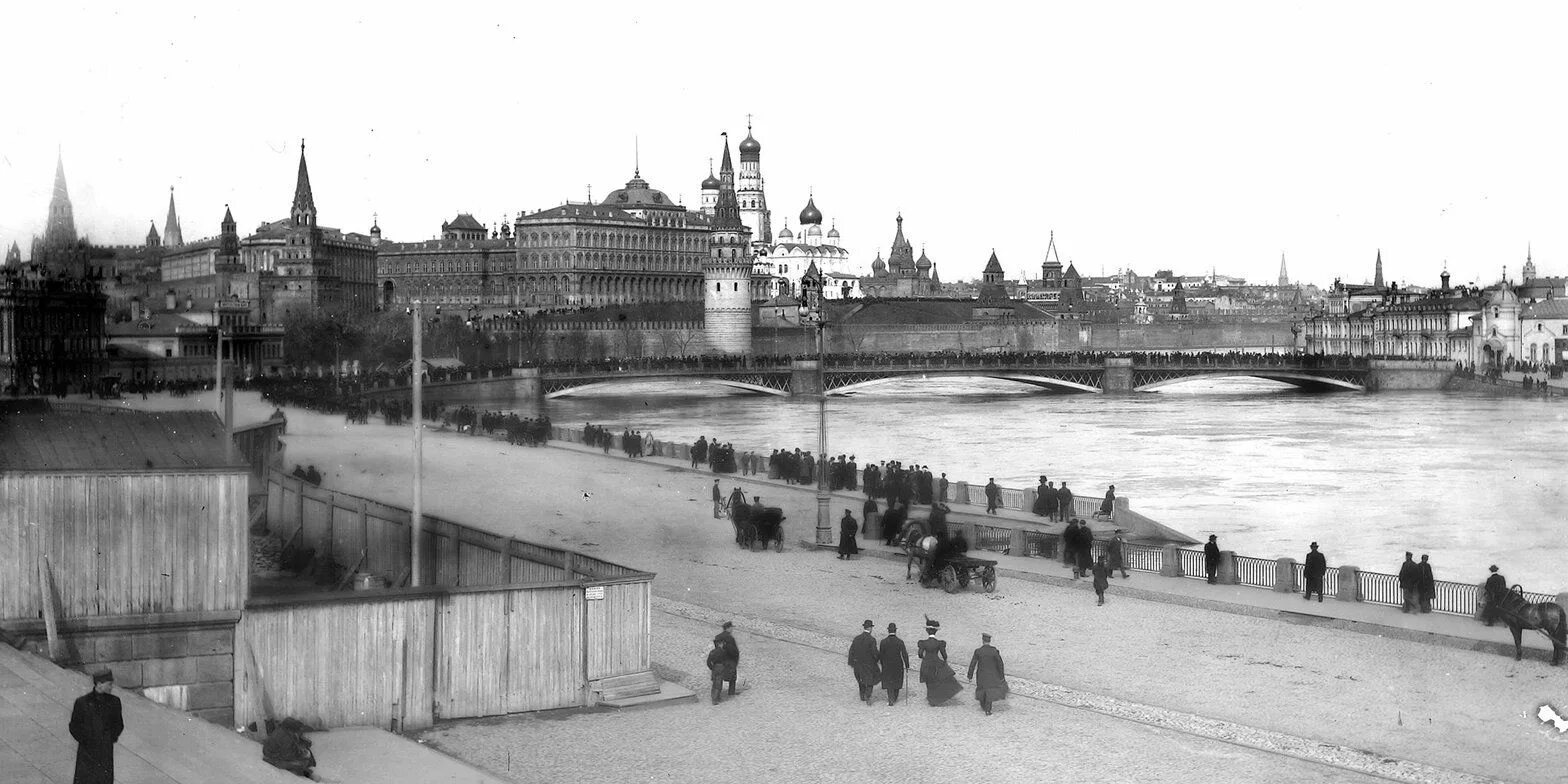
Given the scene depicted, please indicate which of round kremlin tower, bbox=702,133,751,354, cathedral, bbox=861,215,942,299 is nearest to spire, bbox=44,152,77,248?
round kremlin tower, bbox=702,133,751,354

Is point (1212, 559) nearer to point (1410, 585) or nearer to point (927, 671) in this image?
point (1410, 585)

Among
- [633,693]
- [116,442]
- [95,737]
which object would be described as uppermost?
[116,442]

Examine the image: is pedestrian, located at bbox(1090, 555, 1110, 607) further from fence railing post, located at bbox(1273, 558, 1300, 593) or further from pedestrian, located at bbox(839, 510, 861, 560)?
pedestrian, located at bbox(839, 510, 861, 560)

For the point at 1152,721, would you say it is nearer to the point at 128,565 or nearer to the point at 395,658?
the point at 395,658

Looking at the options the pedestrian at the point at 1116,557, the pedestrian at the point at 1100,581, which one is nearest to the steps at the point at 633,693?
the pedestrian at the point at 1100,581

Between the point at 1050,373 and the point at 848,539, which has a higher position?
the point at 1050,373

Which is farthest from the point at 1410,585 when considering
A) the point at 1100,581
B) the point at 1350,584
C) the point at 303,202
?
the point at 303,202

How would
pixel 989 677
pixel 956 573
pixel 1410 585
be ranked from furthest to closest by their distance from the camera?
1. pixel 956 573
2. pixel 1410 585
3. pixel 989 677

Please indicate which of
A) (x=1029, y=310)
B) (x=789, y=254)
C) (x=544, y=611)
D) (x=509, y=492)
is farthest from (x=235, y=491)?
(x=789, y=254)
